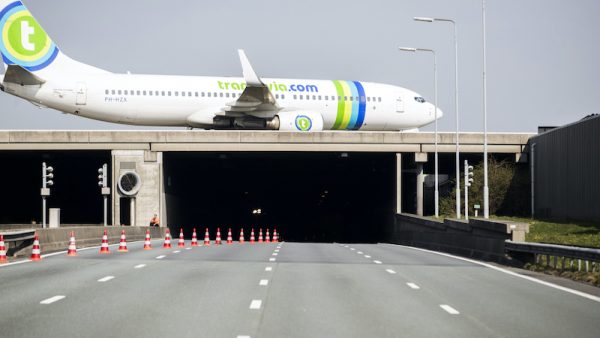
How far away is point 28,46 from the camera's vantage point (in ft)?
164

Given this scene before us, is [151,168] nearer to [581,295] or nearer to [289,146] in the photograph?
[289,146]

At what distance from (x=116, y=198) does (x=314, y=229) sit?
42.6 m

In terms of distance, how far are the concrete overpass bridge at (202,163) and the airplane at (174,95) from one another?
6.22 ft

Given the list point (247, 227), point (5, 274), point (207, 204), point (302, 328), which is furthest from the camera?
point (247, 227)

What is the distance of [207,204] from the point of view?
71312mm

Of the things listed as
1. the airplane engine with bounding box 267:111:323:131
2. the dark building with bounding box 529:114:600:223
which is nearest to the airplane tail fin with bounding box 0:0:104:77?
the airplane engine with bounding box 267:111:323:131

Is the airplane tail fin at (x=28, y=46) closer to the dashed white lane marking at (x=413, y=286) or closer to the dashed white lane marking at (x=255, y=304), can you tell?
the dashed white lane marking at (x=413, y=286)

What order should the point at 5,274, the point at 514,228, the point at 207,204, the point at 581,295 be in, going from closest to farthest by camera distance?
the point at 581,295 → the point at 5,274 → the point at 514,228 → the point at 207,204

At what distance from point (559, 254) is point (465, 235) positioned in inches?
416

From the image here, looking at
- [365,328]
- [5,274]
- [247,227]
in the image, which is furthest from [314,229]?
[365,328]

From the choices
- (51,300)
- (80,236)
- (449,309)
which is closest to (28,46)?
(80,236)

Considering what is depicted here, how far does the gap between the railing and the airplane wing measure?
86.5 ft

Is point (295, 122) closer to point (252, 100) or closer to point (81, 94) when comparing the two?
point (252, 100)

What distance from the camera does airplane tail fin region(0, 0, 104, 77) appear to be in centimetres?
4962
